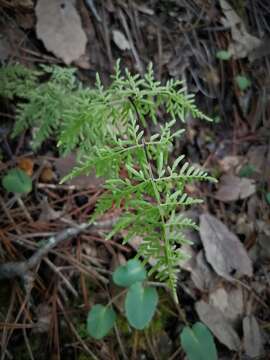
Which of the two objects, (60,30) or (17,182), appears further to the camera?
(60,30)

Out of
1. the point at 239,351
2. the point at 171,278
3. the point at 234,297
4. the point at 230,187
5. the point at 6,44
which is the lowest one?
the point at 239,351

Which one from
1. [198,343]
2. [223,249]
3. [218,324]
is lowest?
[218,324]

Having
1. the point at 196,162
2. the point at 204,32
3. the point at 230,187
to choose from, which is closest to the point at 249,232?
the point at 230,187

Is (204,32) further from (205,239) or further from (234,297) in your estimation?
(234,297)

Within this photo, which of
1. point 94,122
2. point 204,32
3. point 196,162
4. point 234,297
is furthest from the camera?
point 204,32

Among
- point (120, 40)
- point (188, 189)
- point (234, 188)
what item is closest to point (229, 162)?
point (234, 188)

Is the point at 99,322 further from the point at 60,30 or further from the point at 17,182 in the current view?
the point at 60,30
